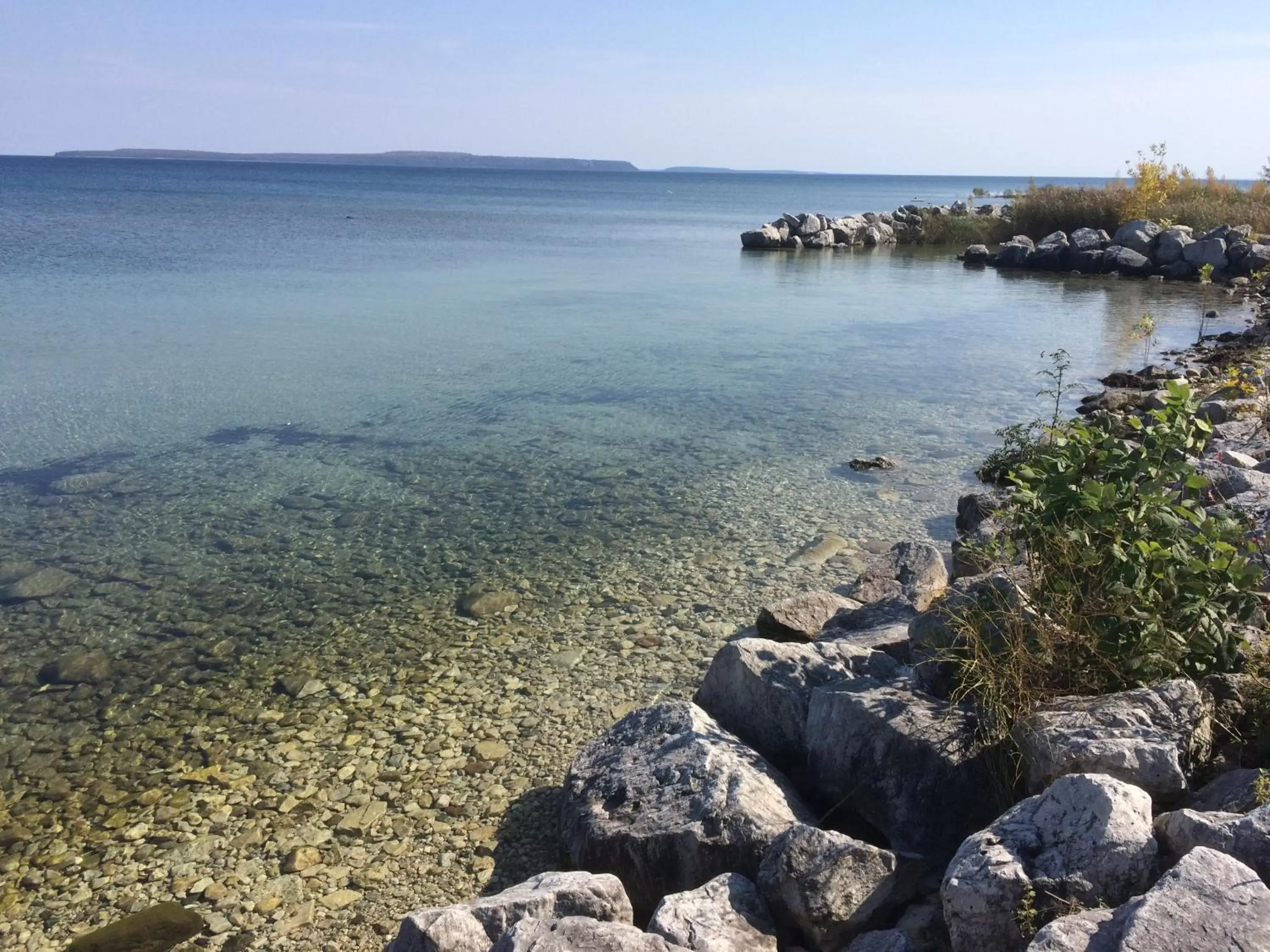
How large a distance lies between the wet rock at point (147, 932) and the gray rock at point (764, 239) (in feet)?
150

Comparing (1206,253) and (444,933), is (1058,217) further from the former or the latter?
(444,933)

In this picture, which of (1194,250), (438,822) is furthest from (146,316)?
(1194,250)

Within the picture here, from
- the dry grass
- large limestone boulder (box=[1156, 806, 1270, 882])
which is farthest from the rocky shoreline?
the dry grass

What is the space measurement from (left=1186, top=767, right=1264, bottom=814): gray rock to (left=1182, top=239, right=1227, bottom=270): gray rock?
116 ft

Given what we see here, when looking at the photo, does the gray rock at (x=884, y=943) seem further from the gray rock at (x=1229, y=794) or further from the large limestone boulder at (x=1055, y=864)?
the gray rock at (x=1229, y=794)

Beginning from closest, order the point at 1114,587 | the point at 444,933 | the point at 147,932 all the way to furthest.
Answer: the point at 444,933 < the point at 1114,587 < the point at 147,932

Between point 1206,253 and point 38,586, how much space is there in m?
37.3

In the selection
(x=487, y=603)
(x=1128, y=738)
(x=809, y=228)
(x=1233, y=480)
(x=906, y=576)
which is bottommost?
(x=487, y=603)

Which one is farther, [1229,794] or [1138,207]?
[1138,207]

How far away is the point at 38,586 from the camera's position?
9.65 meters

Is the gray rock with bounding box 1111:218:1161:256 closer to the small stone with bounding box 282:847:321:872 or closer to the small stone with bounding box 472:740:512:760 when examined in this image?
the small stone with bounding box 472:740:512:760

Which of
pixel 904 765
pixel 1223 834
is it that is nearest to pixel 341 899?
pixel 904 765

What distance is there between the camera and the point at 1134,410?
15.9 meters

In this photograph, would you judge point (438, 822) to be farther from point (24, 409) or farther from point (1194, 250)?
point (1194, 250)
